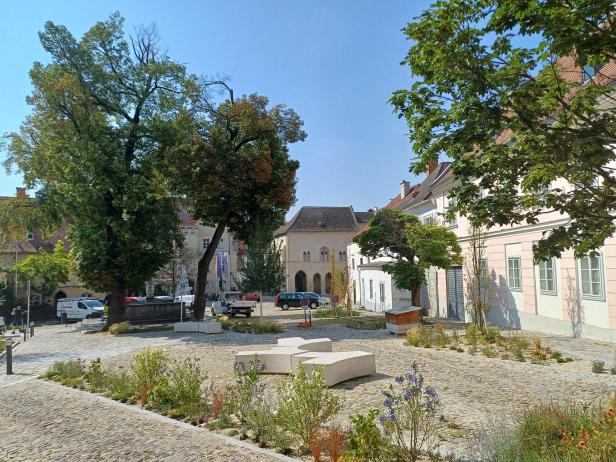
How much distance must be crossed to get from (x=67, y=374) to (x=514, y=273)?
56.9 ft

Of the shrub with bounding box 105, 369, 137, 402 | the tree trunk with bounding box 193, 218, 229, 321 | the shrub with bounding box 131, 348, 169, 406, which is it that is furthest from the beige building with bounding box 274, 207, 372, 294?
the shrub with bounding box 131, 348, 169, 406

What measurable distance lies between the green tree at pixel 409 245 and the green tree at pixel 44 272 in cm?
2662

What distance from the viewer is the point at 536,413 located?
5.67 meters

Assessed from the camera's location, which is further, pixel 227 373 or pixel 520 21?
pixel 227 373

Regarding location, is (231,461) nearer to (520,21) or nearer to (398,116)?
(398,116)

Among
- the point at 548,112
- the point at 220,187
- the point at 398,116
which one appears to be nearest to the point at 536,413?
the point at 548,112

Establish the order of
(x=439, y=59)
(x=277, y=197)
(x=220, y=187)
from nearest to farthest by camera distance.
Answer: (x=439, y=59) < (x=220, y=187) < (x=277, y=197)

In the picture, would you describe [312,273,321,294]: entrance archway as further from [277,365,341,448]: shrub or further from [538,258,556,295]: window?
[277,365,341,448]: shrub

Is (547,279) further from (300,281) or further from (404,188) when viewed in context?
(300,281)

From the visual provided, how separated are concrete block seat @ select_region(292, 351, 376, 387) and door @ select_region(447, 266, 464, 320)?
52.9 feet

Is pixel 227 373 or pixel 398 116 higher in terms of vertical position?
pixel 398 116

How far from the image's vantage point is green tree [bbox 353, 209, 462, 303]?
2197cm

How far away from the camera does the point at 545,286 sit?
17.9m

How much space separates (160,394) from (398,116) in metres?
6.28
